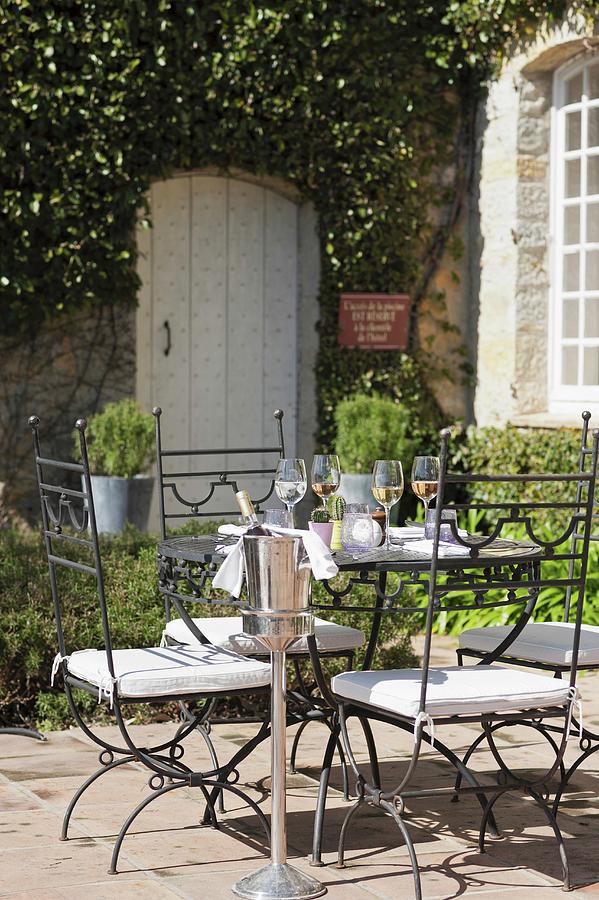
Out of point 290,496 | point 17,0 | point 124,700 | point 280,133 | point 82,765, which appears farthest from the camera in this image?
point 280,133

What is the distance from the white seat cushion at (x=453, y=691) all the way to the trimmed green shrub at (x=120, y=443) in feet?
14.5

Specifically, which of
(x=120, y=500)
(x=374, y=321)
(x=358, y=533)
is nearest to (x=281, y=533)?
(x=358, y=533)

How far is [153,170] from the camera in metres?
8.05

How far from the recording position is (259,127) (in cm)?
820

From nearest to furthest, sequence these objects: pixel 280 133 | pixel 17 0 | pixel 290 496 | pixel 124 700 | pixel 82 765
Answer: pixel 124 700 → pixel 290 496 → pixel 82 765 → pixel 17 0 → pixel 280 133

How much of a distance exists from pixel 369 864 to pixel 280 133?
5.93 meters

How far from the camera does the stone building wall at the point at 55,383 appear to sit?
7934 millimetres

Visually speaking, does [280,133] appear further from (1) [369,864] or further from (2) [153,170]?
(1) [369,864]

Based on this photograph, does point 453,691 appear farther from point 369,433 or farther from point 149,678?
point 369,433

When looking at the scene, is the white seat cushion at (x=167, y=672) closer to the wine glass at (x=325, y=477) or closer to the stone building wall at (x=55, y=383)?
the wine glass at (x=325, y=477)

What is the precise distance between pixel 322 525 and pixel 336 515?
0.49 feet

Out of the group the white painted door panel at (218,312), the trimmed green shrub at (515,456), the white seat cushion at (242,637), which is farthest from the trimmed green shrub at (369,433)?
the white seat cushion at (242,637)

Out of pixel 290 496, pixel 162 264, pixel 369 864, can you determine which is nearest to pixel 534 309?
pixel 162 264

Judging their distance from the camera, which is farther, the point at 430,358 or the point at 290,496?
the point at 430,358
